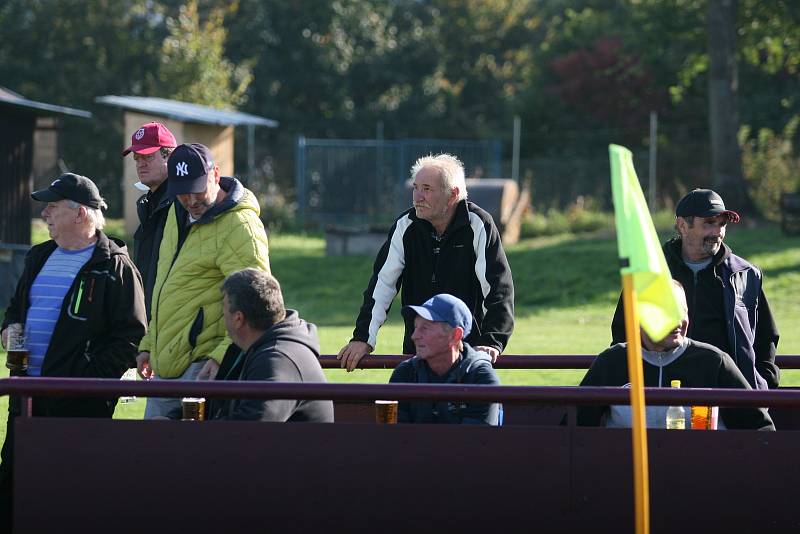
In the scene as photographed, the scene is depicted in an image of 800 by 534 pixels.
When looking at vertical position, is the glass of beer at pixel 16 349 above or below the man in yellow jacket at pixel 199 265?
below

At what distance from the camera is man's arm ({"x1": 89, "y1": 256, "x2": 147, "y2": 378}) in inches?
241

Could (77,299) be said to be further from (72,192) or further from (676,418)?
(676,418)

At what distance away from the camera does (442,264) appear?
20.7ft

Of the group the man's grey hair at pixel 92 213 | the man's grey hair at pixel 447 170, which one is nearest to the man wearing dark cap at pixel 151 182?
the man's grey hair at pixel 92 213

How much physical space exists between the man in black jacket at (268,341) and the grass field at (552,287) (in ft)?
27.8

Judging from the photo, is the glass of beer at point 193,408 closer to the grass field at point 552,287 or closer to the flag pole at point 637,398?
the flag pole at point 637,398

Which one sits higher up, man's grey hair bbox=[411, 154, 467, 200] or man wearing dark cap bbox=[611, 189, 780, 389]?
man's grey hair bbox=[411, 154, 467, 200]

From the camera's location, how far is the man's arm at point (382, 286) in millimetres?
6238

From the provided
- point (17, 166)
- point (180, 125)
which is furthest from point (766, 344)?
point (180, 125)

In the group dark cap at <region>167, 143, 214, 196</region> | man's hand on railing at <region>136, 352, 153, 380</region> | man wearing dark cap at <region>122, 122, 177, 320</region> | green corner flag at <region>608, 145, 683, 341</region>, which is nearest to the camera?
green corner flag at <region>608, 145, 683, 341</region>

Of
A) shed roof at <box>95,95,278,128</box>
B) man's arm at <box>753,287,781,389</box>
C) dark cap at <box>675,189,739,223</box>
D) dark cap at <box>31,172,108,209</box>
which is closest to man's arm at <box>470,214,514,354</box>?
dark cap at <box>675,189,739,223</box>

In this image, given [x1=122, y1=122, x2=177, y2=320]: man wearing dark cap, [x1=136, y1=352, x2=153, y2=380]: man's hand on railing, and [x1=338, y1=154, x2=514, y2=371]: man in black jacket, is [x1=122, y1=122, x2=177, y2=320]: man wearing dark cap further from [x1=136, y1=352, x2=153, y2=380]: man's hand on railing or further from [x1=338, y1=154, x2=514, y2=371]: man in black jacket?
[x1=338, y1=154, x2=514, y2=371]: man in black jacket

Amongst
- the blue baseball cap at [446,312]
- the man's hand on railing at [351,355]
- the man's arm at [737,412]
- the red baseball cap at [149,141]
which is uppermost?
the red baseball cap at [149,141]

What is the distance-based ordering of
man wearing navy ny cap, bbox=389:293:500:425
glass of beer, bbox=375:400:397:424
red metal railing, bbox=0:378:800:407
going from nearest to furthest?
red metal railing, bbox=0:378:800:407 < glass of beer, bbox=375:400:397:424 < man wearing navy ny cap, bbox=389:293:500:425
